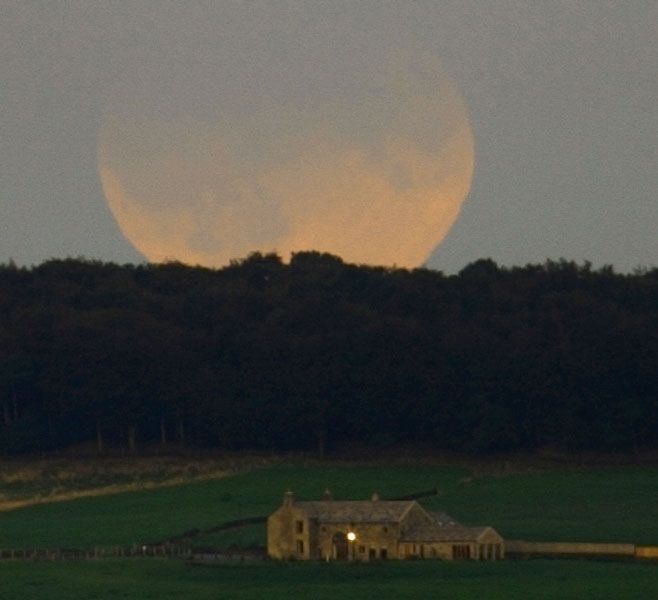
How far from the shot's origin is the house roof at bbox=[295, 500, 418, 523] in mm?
105312

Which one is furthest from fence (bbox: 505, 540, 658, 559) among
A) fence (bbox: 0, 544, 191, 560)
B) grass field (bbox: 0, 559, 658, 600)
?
fence (bbox: 0, 544, 191, 560)

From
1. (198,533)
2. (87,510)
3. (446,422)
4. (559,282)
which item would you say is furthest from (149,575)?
(559,282)

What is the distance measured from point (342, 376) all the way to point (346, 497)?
99.5 ft

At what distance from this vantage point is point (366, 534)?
105 meters

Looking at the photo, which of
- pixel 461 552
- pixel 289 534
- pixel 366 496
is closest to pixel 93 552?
pixel 289 534

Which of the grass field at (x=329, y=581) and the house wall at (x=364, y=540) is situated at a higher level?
the house wall at (x=364, y=540)

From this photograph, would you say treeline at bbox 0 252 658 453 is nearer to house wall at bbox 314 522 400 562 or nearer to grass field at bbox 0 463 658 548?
grass field at bbox 0 463 658 548

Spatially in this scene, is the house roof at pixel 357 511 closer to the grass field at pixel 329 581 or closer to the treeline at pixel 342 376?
the grass field at pixel 329 581

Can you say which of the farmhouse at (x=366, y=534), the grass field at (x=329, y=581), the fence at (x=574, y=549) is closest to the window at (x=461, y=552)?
the farmhouse at (x=366, y=534)

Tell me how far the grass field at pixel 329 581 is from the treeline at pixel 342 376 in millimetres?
52941

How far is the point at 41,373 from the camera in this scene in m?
165

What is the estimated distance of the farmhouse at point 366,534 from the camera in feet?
339

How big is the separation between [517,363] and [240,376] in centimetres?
1880

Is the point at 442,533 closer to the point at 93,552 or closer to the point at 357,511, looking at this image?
the point at 357,511
